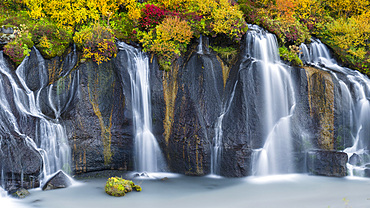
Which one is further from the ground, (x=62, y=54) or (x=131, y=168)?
(x=62, y=54)

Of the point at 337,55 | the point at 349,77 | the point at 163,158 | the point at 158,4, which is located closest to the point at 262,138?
the point at 163,158

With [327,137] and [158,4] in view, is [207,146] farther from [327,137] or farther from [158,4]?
[158,4]

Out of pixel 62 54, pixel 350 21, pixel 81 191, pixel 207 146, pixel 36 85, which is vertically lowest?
pixel 81 191

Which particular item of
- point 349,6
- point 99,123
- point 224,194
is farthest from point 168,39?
point 349,6

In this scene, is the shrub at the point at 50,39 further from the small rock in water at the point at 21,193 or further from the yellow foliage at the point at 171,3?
the small rock in water at the point at 21,193

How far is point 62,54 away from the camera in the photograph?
11461 millimetres

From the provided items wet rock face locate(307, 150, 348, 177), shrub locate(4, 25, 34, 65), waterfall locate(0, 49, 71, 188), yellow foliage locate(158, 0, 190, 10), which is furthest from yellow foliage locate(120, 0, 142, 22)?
wet rock face locate(307, 150, 348, 177)

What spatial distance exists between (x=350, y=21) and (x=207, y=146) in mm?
9020

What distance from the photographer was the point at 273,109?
11562mm

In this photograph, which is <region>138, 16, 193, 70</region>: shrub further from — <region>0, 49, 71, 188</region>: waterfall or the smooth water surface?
the smooth water surface

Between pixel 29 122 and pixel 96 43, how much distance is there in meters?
3.39

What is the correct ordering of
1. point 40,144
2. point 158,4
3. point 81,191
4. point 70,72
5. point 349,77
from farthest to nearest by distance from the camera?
point 158,4 → point 349,77 → point 70,72 → point 40,144 → point 81,191


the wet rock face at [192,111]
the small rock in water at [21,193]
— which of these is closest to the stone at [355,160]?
the wet rock face at [192,111]

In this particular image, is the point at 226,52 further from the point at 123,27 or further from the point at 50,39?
the point at 50,39
